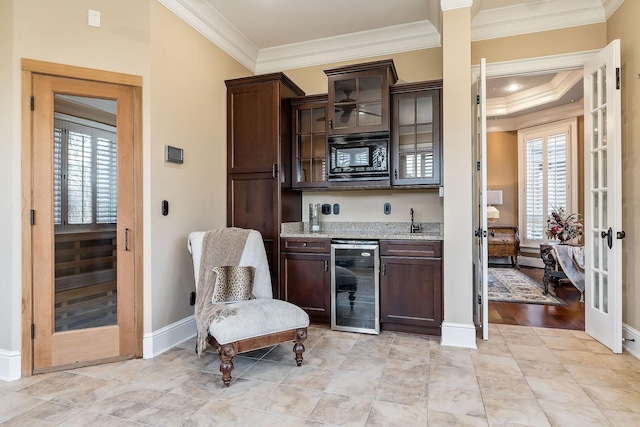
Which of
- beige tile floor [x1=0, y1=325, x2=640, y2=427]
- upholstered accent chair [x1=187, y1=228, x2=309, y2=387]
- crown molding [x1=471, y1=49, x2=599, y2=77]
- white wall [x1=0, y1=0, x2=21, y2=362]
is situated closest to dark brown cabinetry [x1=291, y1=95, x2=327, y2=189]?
upholstered accent chair [x1=187, y1=228, x2=309, y2=387]

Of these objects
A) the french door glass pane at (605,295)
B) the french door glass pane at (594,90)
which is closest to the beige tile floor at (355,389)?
the french door glass pane at (605,295)

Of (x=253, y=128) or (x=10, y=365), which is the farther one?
(x=253, y=128)

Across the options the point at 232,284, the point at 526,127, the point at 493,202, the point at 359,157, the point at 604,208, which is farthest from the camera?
the point at 493,202

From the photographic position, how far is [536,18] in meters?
3.27

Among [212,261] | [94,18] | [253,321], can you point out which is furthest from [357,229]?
[94,18]

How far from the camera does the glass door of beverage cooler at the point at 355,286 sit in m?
3.24

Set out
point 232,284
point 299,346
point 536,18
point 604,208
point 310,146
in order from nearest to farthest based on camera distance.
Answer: point 299,346, point 232,284, point 604,208, point 536,18, point 310,146

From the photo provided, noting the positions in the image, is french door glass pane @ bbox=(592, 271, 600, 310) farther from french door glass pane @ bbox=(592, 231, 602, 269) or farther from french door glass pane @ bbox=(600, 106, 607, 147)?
french door glass pane @ bbox=(600, 106, 607, 147)

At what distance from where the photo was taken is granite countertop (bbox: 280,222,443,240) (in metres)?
3.43

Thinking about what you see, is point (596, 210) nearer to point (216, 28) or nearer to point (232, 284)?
point (232, 284)

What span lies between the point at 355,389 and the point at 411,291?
3.95 feet

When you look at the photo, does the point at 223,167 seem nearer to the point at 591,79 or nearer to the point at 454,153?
the point at 454,153

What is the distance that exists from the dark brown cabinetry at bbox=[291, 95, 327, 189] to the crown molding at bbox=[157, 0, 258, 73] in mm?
917

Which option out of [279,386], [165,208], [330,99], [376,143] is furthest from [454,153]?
[165,208]
